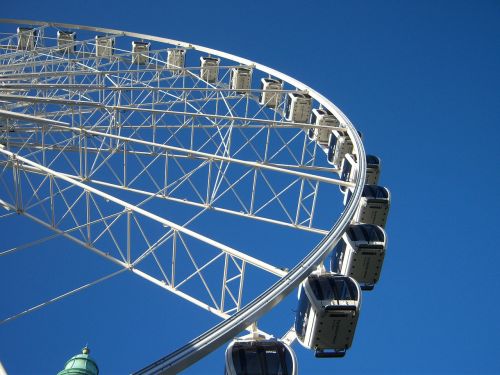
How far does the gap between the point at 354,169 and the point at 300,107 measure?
8.16 meters

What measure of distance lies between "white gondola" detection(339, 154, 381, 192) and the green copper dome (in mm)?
10069

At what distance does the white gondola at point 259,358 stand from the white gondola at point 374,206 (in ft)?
27.5

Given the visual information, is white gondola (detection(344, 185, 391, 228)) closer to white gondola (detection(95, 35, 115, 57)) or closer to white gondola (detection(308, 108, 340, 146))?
white gondola (detection(308, 108, 340, 146))

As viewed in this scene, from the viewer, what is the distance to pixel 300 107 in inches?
1022

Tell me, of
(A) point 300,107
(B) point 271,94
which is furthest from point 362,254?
(B) point 271,94

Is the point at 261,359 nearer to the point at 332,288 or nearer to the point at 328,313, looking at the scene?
the point at 328,313

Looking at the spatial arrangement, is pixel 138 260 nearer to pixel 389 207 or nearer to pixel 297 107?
pixel 389 207

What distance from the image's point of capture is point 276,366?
Answer: 9008mm

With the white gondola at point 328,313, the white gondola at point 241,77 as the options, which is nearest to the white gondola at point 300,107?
the white gondola at point 241,77

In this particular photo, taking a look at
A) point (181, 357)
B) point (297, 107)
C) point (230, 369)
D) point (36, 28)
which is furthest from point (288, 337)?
point (36, 28)

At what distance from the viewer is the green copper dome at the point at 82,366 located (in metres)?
16.1

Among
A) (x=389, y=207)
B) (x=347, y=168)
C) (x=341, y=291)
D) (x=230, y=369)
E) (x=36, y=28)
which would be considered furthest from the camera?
(x=36, y=28)

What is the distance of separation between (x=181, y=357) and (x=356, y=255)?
22.7 ft

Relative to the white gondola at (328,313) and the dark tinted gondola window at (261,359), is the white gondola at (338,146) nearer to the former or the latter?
the white gondola at (328,313)
